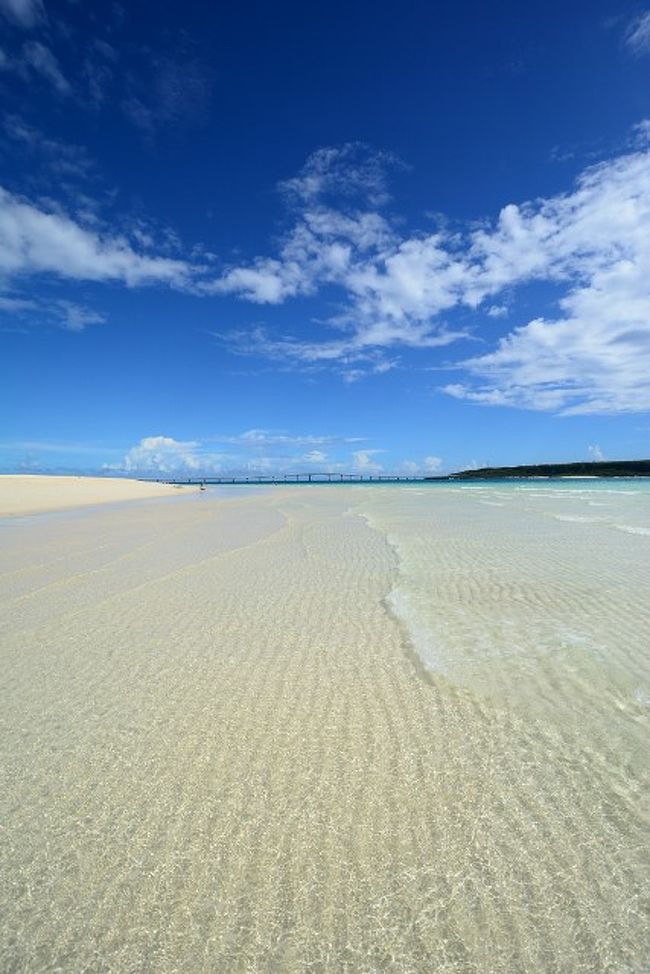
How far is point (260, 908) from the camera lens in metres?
2.09

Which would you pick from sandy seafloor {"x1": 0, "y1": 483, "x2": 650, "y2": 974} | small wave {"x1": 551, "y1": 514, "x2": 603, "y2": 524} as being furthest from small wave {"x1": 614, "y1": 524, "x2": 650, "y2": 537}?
sandy seafloor {"x1": 0, "y1": 483, "x2": 650, "y2": 974}

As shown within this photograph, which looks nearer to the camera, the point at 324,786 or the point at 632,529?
the point at 324,786

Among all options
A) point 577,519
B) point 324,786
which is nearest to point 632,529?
point 577,519

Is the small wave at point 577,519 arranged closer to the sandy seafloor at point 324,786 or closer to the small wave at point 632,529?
the small wave at point 632,529

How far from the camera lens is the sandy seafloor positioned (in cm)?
196

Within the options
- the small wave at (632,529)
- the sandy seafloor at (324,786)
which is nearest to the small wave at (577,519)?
the small wave at (632,529)

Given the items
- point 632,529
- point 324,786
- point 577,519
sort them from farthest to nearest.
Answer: point 577,519 < point 632,529 < point 324,786

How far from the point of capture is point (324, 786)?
2.86m

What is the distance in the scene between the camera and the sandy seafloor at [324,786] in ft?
6.45

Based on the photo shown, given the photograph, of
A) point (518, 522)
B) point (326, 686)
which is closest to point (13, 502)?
point (518, 522)

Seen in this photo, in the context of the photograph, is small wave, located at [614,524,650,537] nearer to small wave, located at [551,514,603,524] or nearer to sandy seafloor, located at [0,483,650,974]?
small wave, located at [551,514,603,524]

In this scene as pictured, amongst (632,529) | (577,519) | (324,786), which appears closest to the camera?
(324,786)

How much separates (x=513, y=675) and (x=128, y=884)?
333 centimetres

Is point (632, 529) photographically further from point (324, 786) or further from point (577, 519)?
point (324, 786)
